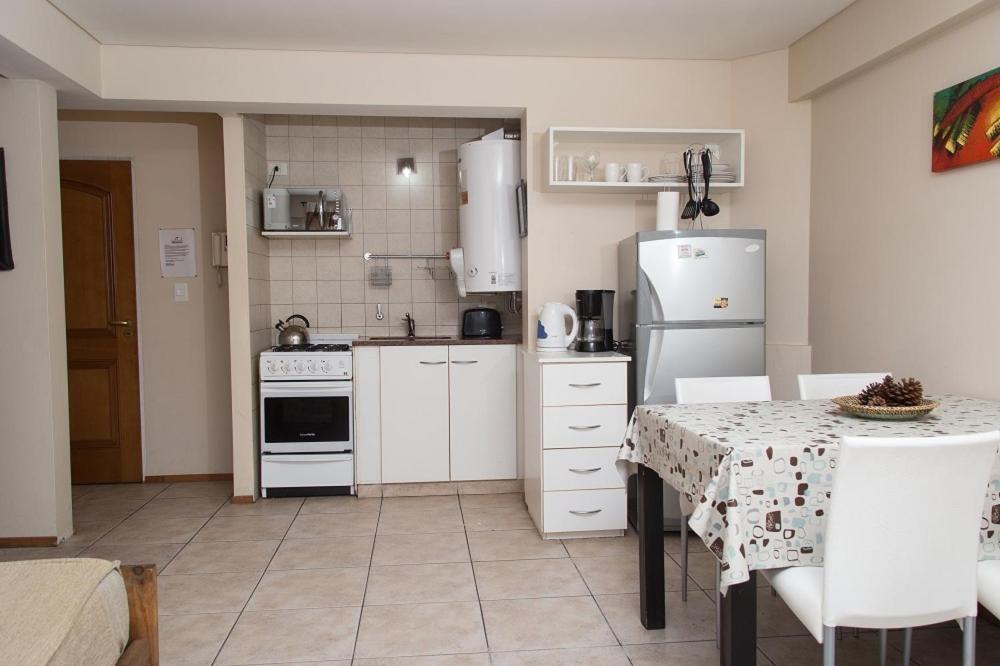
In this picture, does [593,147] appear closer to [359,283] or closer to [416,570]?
[359,283]

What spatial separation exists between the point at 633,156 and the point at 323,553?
2.61 metres

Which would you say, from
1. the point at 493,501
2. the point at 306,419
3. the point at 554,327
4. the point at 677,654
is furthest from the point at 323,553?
the point at 677,654

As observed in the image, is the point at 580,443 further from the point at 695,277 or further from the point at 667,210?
the point at 667,210

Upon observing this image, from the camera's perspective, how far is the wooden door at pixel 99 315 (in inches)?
184

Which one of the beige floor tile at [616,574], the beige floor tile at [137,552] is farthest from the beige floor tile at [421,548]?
the beige floor tile at [137,552]

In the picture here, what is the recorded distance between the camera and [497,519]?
3.94 metres

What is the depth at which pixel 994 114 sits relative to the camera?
258cm

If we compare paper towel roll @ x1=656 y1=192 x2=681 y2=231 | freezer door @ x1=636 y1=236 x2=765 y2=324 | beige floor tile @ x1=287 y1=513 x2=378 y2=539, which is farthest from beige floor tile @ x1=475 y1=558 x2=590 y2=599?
paper towel roll @ x1=656 y1=192 x2=681 y2=231

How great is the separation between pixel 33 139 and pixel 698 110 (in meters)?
3.33

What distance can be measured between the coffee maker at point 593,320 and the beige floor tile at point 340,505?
4.88 ft

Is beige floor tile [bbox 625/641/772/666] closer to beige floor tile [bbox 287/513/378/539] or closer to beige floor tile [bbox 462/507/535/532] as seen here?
beige floor tile [bbox 462/507/535/532]

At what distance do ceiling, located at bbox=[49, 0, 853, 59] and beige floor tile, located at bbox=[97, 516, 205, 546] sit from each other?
246 centimetres

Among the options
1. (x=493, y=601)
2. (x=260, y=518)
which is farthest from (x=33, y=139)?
(x=493, y=601)

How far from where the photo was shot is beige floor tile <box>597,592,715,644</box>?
8.35 feet
